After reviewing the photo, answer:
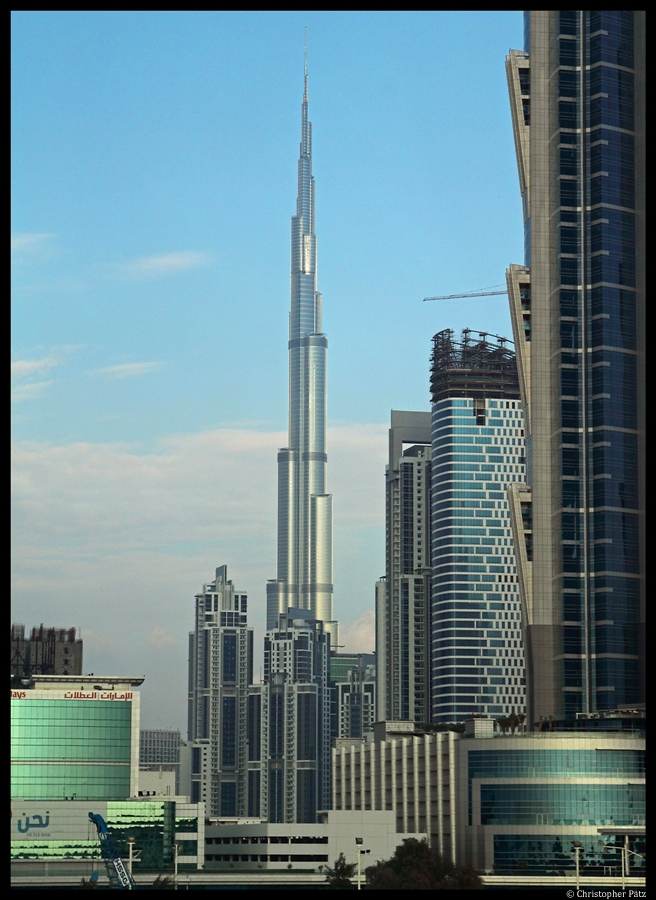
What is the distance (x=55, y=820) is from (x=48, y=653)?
22.9 m

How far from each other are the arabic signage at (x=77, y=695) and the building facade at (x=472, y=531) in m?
47.4

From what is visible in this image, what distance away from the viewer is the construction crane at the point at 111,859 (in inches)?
3086

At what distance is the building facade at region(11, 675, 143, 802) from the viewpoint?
330 ft

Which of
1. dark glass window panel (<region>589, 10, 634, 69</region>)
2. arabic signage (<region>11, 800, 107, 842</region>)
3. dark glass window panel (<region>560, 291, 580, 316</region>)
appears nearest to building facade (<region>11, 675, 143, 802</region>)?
arabic signage (<region>11, 800, 107, 842</region>)

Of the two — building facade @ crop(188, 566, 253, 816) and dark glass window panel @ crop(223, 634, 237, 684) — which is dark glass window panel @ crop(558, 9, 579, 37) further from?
dark glass window panel @ crop(223, 634, 237, 684)

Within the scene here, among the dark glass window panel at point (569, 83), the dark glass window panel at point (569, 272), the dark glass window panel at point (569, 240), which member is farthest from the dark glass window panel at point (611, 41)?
the dark glass window panel at point (569, 272)

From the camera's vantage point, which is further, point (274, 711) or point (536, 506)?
point (274, 711)

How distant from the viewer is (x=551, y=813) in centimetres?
7738

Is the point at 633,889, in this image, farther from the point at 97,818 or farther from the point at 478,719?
the point at 97,818

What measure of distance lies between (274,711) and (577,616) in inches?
3487

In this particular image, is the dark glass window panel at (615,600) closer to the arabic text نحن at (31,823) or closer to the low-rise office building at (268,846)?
the low-rise office building at (268,846)
